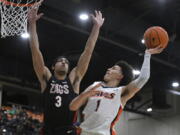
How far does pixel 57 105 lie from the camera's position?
341 centimetres

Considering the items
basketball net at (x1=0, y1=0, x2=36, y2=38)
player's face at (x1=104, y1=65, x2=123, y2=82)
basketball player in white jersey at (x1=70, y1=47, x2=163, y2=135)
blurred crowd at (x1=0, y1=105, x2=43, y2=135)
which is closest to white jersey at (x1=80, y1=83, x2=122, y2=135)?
Result: basketball player in white jersey at (x1=70, y1=47, x2=163, y2=135)

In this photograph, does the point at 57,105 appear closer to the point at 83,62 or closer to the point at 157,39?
the point at 83,62

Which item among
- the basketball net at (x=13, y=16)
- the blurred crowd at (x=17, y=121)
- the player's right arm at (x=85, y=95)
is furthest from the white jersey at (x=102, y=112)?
the blurred crowd at (x=17, y=121)

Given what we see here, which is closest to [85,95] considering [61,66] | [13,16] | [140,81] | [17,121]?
[140,81]

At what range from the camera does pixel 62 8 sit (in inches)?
321

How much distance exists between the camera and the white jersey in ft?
10.0

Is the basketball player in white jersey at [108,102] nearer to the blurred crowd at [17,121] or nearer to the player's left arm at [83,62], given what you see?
the player's left arm at [83,62]

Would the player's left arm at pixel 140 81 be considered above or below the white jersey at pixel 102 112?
above

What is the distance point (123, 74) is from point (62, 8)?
16.4ft

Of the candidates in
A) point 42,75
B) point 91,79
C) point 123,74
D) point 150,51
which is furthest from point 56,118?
point 91,79

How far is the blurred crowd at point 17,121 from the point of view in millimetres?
10922

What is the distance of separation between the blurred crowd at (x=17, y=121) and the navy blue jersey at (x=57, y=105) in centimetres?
730

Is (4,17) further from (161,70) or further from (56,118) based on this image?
(161,70)

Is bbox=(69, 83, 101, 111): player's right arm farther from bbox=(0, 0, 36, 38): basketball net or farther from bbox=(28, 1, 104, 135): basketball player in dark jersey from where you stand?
bbox=(0, 0, 36, 38): basketball net
